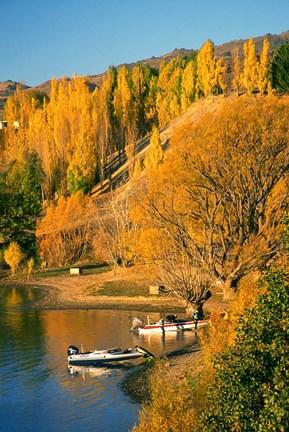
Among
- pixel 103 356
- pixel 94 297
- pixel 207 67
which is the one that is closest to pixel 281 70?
pixel 207 67

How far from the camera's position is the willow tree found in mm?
39781

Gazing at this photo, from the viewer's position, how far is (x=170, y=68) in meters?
121

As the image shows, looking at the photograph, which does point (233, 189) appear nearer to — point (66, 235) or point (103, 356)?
point (103, 356)

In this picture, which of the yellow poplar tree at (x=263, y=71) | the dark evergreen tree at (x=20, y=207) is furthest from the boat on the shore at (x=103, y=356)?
the yellow poplar tree at (x=263, y=71)

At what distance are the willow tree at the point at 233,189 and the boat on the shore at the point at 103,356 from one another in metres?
7.51

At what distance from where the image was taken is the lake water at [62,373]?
2602 cm

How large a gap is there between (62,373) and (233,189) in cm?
1476

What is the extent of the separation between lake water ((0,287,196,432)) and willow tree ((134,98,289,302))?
5.20m

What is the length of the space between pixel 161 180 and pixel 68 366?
1386 cm

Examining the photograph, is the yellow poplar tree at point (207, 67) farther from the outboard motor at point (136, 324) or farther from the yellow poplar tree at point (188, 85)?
the outboard motor at point (136, 324)

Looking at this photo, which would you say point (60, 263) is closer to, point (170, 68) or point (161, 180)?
point (161, 180)

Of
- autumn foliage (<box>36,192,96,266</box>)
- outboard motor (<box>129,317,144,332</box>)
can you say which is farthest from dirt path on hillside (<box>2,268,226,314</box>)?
autumn foliage (<box>36,192,96,266</box>)

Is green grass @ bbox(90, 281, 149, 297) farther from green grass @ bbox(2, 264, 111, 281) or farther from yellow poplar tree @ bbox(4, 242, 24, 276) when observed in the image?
yellow poplar tree @ bbox(4, 242, 24, 276)

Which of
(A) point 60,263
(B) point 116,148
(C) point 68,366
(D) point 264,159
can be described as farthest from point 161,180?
(B) point 116,148
